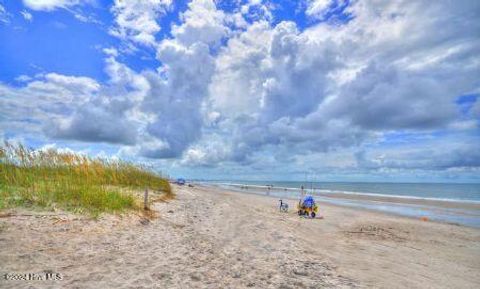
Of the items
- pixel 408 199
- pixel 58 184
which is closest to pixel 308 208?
pixel 58 184

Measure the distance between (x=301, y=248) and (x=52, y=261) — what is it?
6153 millimetres

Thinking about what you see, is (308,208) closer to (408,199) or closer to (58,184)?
(58,184)

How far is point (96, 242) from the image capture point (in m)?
7.61

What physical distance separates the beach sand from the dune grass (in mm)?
719

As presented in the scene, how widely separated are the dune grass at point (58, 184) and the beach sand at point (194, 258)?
0.72 m

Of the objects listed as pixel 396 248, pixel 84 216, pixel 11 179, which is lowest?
pixel 396 248

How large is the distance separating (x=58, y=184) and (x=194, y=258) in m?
5.95

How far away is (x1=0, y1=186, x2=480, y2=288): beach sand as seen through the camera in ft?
19.4

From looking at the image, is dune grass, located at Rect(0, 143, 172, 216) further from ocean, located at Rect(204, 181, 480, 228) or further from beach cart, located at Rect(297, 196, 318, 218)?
ocean, located at Rect(204, 181, 480, 228)

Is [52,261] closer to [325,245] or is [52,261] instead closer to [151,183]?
[325,245]

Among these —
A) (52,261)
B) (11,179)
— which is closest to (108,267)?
(52,261)

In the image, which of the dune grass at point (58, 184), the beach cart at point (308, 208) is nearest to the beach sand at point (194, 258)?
the dune grass at point (58, 184)

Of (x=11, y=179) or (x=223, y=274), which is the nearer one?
(x=223, y=274)

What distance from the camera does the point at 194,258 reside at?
7.36 m
